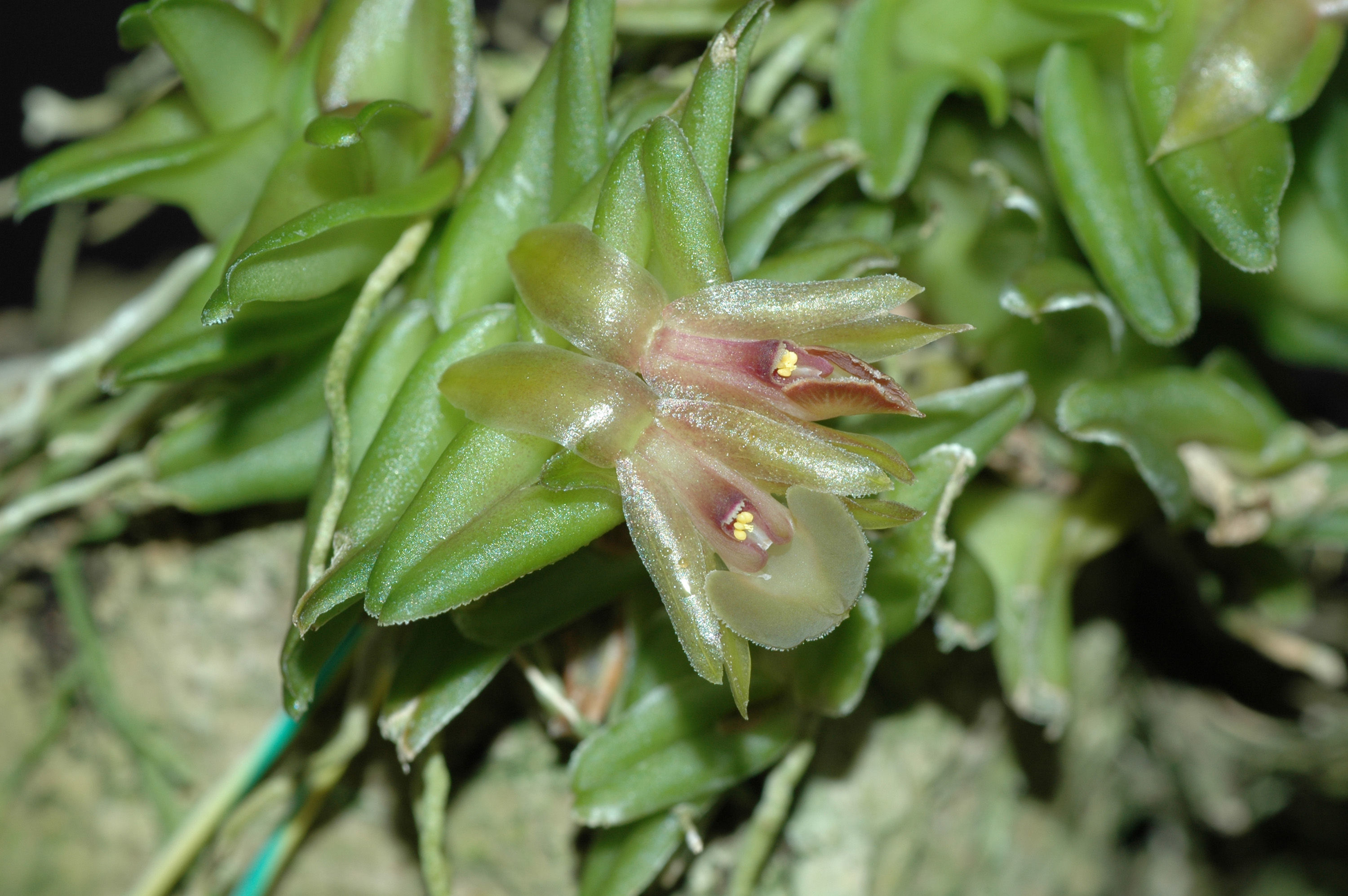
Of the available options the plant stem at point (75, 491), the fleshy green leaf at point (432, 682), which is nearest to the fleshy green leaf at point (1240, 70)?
the fleshy green leaf at point (432, 682)

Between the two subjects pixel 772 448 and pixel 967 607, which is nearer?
pixel 772 448

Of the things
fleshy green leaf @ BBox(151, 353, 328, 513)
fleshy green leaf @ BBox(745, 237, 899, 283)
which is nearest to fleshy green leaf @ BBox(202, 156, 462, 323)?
fleshy green leaf @ BBox(151, 353, 328, 513)

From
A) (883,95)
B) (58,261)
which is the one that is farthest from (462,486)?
(58,261)

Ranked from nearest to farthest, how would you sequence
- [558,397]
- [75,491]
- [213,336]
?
[558,397] < [213,336] < [75,491]

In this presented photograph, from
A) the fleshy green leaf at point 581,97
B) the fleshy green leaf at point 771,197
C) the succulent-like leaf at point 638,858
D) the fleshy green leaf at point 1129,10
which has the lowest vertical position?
the succulent-like leaf at point 638,858

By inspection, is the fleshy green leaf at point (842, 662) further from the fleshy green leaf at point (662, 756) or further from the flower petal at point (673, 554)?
the flower petal at point (673, 554)

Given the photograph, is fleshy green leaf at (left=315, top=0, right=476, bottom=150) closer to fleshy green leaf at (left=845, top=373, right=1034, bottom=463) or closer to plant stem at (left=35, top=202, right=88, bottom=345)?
fleshy green leaf at (left=845, top=373, right=1034, bottom=463)

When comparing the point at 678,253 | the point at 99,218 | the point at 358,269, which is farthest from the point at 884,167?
the point at 99,218

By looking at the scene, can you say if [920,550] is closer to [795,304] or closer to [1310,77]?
[795,304]
